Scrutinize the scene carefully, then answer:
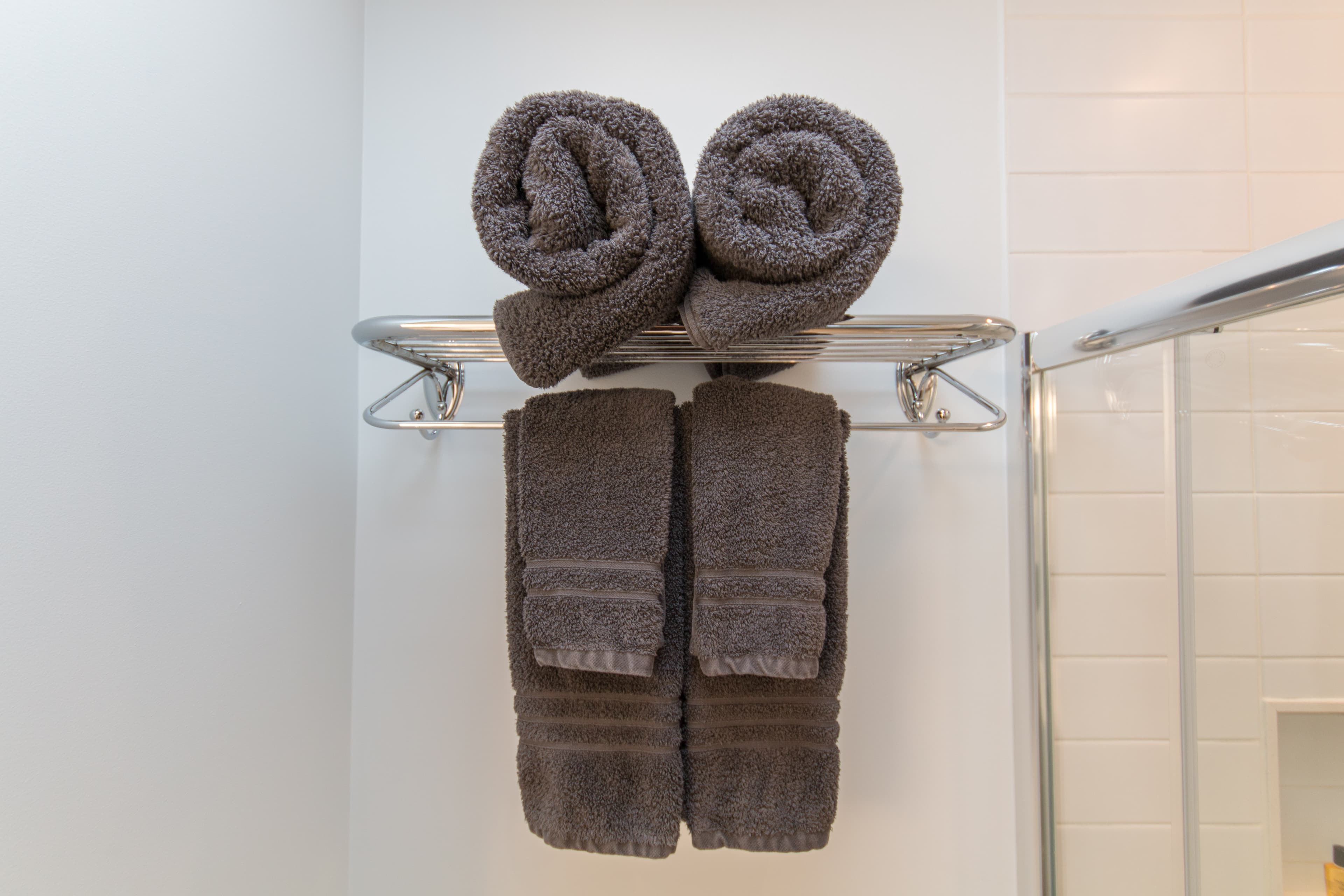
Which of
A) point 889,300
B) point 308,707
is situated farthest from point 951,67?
point 308,707

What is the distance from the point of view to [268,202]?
661 mm

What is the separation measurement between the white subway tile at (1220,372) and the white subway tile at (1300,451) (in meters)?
0.02

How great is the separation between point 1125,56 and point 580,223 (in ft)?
2.54

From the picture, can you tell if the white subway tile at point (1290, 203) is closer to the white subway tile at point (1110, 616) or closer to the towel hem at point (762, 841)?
the white subway tile at point (1110, 616)

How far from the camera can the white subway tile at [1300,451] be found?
0.49 meters

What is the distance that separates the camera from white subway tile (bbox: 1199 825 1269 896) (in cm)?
54

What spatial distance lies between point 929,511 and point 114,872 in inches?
34.6

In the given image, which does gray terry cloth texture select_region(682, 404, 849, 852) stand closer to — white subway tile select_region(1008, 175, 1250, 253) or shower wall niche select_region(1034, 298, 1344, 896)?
shower wall niche select_region(1034, 298, 1344, 896)

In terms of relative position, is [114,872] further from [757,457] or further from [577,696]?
[757,457]

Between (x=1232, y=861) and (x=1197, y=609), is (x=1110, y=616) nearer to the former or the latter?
(x=1197, y=609)

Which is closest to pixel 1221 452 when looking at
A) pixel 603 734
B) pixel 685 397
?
pixel 685 397

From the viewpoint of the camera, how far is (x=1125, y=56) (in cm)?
81

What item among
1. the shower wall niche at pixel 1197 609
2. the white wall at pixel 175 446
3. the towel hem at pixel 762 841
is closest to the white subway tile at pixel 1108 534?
the shower wall niche at pixel 1197 609

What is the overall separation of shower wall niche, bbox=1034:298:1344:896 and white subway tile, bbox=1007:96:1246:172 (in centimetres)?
29
